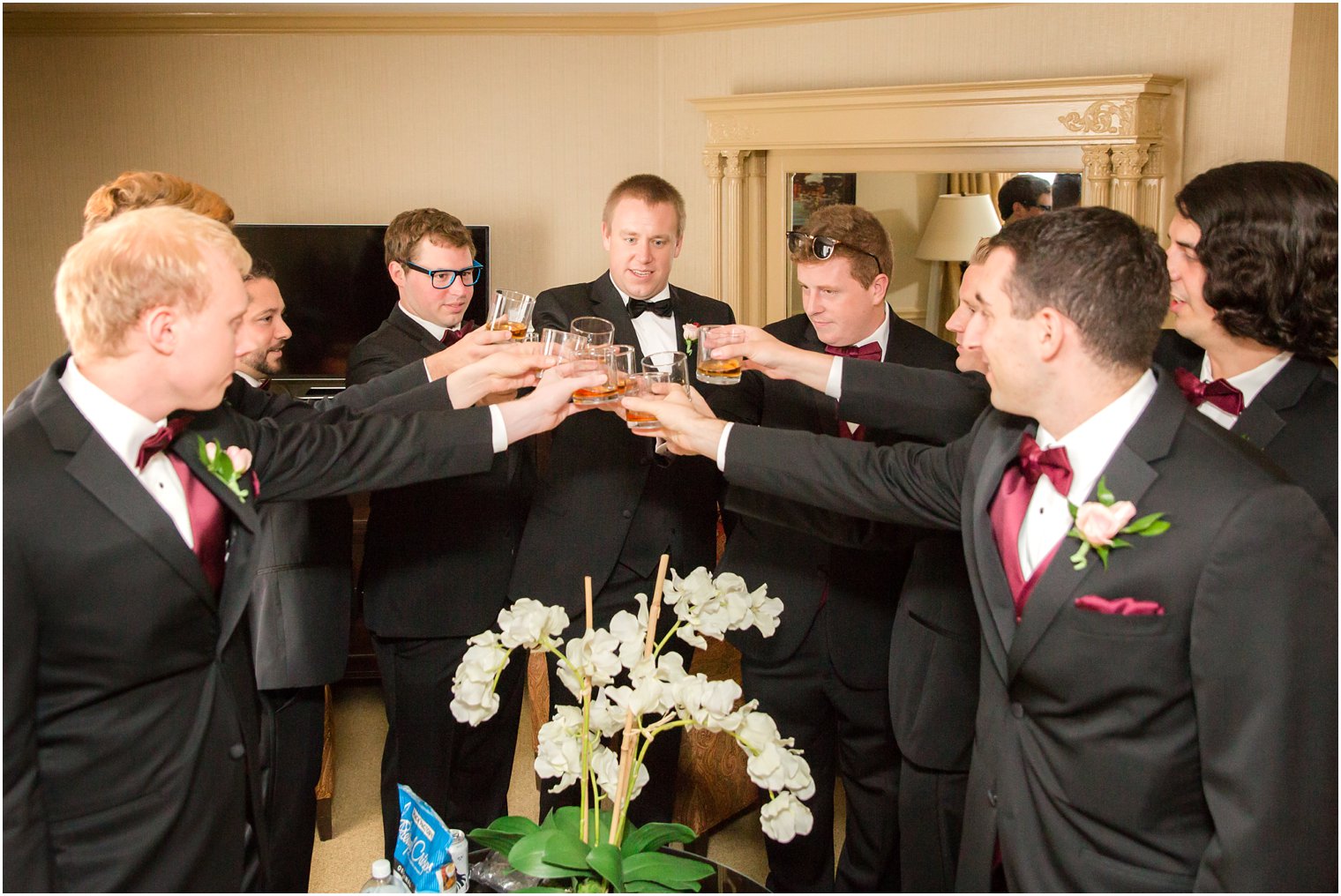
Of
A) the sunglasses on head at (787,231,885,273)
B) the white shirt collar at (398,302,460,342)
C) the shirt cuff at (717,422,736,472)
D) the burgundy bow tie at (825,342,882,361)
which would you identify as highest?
the sunglasses on head at (787,231,885,273)

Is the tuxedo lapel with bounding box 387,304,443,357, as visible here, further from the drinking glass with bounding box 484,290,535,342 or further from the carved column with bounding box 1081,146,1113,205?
the carved column with bounding box 1081,146,1113,205

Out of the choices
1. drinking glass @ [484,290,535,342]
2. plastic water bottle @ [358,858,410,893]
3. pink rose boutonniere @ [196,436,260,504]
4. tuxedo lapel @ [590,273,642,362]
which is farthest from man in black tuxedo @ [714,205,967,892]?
pink rose boutonniere @ [196,436,260,504]

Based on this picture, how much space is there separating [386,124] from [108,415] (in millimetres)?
4582

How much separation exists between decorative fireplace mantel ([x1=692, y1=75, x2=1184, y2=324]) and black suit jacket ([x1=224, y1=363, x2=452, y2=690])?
10.1ft

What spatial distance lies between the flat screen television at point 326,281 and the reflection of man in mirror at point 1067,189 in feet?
8.94

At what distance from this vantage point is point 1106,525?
5.47ft

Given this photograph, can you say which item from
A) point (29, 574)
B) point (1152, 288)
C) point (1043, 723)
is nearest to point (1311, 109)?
point (1152, 288)

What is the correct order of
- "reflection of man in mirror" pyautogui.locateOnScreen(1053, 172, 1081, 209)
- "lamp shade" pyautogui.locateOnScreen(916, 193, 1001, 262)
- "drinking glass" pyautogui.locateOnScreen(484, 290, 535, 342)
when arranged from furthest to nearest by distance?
"lamp shade" pyautogui.locateOnScreen(916, 193, 1001, 262) → "reflection of man in mirror" pyautogui.locateOnScreen(1053, 172, 1081, 209) → "drinking glass" pyautogui.locateOnScreen(484, 290, 535, 342)

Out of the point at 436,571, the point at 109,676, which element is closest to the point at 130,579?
the point at 109,676

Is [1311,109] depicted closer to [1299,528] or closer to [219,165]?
[1299,528]

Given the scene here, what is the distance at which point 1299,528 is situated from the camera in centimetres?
159

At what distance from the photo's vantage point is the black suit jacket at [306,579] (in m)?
2.60

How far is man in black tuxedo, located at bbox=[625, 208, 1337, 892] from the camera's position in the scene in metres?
1.60

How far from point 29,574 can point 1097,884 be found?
1.61 metres
